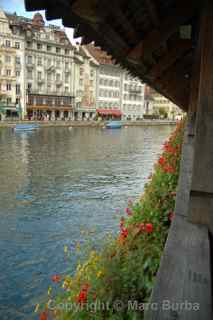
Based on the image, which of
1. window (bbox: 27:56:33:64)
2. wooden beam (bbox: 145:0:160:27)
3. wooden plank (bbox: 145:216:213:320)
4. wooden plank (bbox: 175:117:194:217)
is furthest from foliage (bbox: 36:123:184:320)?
window (bbox: 27:56:33:64)

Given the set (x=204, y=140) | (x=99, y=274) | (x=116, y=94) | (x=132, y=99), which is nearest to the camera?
(x=204, y=140)

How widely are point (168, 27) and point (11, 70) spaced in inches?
2540

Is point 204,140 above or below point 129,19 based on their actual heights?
below

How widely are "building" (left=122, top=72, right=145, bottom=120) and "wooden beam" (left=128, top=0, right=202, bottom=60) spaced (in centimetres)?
8710

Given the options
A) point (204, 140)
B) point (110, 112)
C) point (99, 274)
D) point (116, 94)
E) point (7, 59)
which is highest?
point (7, 59)

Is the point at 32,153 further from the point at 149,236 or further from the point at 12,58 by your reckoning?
the point at 12,58

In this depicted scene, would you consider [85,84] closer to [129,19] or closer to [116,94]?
[116,94]

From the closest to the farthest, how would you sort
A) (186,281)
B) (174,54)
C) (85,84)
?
(186,281) → (174,54) → (85,84)

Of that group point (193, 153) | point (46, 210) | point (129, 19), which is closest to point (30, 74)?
point (46, 210)

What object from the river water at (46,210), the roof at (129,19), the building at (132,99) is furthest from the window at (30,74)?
the roof at (129,19)

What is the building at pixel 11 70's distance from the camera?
61.2 metres

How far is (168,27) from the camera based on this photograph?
2.98 meters

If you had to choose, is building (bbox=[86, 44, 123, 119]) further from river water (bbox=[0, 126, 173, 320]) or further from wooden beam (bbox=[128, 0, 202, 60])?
wooden beam (bbox=[128, 0, 202, 60])

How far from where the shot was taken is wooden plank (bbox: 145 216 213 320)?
2611 mm
